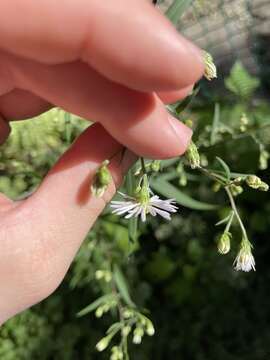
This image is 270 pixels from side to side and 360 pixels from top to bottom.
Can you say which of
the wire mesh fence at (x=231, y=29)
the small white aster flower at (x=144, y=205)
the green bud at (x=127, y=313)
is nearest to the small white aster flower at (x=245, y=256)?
the small white aster flower at (x=144, y=205)

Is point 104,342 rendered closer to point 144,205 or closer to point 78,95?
point 144,205

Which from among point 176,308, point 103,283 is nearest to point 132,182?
point 103,283

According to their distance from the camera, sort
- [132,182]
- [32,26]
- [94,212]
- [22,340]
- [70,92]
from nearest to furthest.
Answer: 1. [32,26]
2. [70,92]
3. [94,212]
4. [132,182]
5. [22,340]

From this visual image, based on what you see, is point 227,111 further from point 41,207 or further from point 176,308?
point 41,207

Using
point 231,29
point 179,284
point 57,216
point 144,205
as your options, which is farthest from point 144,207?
point 231,29

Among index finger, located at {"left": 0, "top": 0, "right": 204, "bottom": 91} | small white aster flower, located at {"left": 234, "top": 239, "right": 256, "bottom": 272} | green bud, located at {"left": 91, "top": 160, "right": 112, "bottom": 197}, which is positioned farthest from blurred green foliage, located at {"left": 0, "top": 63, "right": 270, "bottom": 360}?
index finger, located at {"left": 0, "top": 0, "right": 204, "bottom": 91}

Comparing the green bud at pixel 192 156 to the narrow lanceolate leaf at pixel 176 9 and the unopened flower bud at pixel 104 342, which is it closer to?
the narrow lanceolate leaf at pixel 176 9
